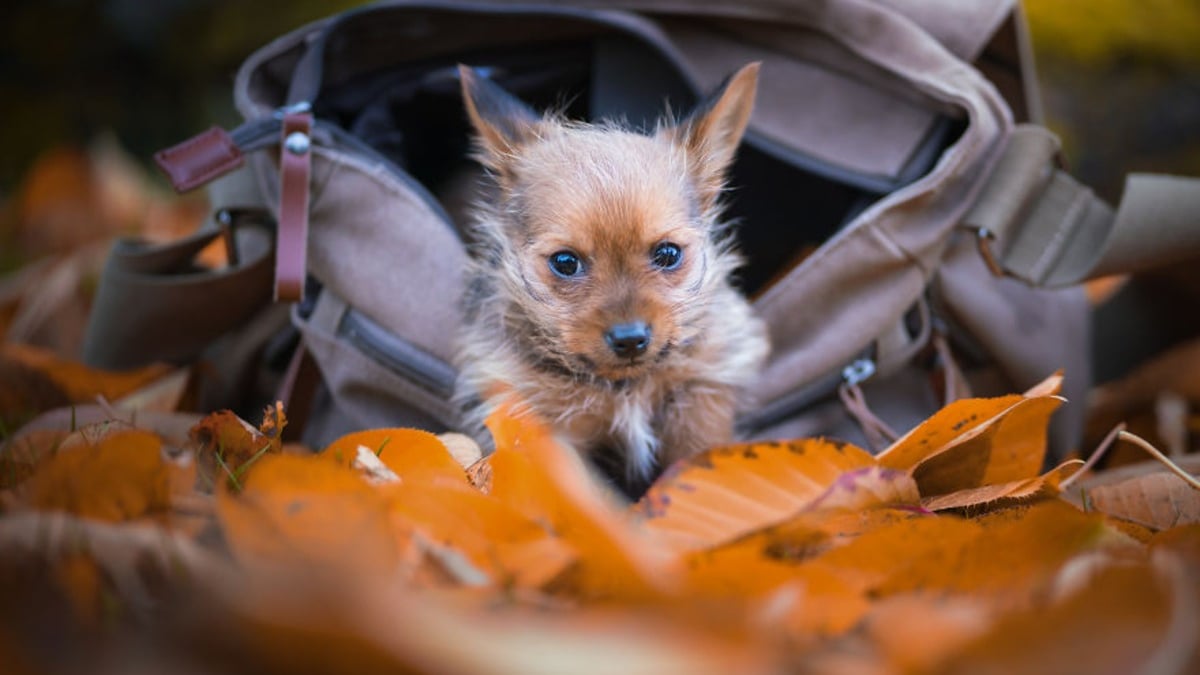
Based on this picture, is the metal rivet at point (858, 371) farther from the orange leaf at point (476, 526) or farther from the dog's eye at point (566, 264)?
the orange leaf at point (476, 526)

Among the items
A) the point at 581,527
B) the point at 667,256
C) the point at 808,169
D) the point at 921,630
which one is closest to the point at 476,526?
the point at 581,527

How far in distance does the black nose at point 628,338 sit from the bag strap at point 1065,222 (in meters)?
1.03

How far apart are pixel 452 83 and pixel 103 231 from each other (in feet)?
10.8

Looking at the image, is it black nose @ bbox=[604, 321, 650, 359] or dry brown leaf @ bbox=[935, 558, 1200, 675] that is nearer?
dry brown leaf @ bbox=[935, 558, 1200, 675]

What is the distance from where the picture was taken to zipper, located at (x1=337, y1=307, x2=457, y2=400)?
2.29m

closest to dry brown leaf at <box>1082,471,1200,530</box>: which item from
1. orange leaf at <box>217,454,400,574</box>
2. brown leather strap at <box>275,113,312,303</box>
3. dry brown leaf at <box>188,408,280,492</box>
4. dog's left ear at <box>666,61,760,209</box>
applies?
dog's left ear at <box>666,61,760,209</box>

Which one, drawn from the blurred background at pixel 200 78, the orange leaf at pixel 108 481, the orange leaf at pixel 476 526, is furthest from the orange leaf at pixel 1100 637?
the blurred background at pixel 200 78

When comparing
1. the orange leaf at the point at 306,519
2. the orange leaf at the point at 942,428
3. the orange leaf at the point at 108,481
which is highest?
the orange leaf at the point at 306,519

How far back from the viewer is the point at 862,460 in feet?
5.06

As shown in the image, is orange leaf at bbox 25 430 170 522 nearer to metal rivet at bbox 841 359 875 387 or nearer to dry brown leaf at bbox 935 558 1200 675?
dry brown leaf at bbox 935 558 1200 675

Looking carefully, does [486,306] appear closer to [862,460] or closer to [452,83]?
[452,83]

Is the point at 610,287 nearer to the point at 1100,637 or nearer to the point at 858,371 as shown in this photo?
the point at 858,371

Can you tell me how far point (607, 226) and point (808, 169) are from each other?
877 millimetres

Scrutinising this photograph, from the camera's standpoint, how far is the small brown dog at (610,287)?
6.40ft
